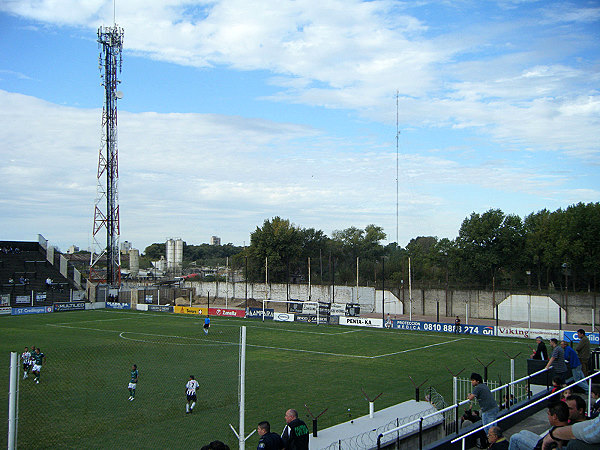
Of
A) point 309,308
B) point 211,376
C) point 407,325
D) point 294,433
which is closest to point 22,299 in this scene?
point 309,308

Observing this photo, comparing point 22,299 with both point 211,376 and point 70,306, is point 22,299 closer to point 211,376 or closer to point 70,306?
point 70,306

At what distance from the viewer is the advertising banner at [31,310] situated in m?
59.8

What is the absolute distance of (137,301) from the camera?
7344cm

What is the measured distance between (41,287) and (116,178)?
54.9ft

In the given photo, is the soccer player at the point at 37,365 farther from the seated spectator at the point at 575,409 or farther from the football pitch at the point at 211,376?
the seated spectator at the point at 575,409

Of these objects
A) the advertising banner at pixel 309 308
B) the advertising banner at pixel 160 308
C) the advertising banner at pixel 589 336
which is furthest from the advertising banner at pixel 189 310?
the advertising banner at pixel 589 336

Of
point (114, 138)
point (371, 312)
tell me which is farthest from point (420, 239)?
point (114, 138)

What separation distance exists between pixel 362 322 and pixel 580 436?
45.7m

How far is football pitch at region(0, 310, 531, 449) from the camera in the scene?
17766 millimetres

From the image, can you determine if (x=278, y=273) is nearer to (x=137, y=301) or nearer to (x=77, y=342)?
(x=137, y=301)

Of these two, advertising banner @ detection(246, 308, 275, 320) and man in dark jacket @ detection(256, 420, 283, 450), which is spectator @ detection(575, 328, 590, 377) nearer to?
man in dark jacket @ detection(256, 420, 283, 450)

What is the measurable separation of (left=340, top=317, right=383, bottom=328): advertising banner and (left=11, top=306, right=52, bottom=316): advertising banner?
33839 mm

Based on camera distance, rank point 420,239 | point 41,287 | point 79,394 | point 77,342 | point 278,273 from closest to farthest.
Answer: point 79,394
point 77,342
point 41,287
point 278,273
point 420,239

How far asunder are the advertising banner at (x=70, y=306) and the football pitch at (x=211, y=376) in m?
16.9
